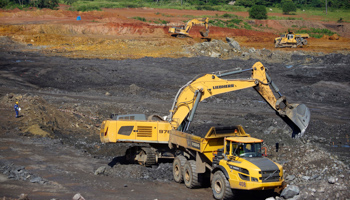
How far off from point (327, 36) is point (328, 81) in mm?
34495

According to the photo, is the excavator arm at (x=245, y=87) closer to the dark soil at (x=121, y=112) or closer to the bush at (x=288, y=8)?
the dark soil at (x=121, y=112)

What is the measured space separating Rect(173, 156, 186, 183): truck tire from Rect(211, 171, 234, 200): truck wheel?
210cm

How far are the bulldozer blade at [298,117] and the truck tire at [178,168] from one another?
4.21 metres

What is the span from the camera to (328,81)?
3553cm

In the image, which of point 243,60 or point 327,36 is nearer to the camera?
point 243,60

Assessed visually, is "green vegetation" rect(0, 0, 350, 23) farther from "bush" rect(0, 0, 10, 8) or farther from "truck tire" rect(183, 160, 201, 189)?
"truck tire" rect(183, 160, 201, 189)

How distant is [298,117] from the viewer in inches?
557

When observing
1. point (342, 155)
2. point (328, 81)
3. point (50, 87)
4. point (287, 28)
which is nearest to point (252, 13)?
point (287, 28)

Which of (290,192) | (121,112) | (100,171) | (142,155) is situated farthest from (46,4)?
(290,192)

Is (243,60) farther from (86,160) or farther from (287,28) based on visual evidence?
(287,28)

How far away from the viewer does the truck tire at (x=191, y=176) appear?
1293 centimetres

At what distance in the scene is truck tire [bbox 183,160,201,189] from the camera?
12930 millimetres

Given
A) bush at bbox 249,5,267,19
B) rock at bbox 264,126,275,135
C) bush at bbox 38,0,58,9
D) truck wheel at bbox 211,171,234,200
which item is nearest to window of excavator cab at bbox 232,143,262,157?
truck wheel at bbox 211,171,234,200

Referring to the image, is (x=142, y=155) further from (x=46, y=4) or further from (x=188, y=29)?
(x=46, y=4)
